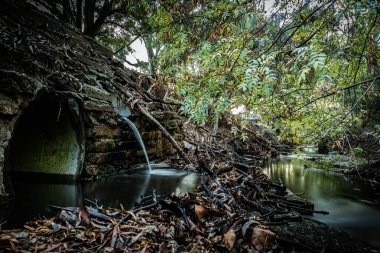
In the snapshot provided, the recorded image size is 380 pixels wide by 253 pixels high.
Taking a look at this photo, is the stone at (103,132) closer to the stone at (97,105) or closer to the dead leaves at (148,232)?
the stone at (97,105)

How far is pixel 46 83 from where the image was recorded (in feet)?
12.6

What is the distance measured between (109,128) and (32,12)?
13.2 ft

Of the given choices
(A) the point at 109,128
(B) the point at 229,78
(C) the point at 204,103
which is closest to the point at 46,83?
(A) the point at 109,128

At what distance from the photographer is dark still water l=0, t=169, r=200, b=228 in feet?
8.90

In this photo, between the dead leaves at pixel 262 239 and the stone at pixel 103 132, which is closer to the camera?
the dead leaves at pixel 262 239

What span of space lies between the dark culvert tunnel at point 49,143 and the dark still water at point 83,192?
544 mm

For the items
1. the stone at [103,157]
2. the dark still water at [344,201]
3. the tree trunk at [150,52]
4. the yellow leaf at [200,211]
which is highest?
the tree trunk at [150,52]

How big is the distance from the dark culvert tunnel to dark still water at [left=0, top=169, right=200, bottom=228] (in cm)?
54

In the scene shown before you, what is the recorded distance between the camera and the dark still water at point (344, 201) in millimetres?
3535

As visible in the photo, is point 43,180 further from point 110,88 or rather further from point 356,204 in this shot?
point 356,204

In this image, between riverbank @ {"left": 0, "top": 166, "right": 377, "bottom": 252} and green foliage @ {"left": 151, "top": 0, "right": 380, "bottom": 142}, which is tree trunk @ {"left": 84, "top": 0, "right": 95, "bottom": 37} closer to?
green foliage @ {"left": 151, "top": 0, "right": 380, "bottom": 142}

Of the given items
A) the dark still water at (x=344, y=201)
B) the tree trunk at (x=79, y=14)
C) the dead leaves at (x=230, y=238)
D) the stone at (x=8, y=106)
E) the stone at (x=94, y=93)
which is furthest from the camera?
the tree trunk at (x=79, y=14)

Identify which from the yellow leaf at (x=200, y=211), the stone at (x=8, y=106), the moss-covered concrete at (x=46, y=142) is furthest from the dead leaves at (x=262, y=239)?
the moss-covered concrete at (x=46, y=142)

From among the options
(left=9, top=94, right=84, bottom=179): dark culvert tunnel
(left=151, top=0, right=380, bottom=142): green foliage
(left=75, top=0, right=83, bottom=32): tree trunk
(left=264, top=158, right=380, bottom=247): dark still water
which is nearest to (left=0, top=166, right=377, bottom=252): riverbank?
(left=264, top=158, right=380, bottom=247): dark still water
